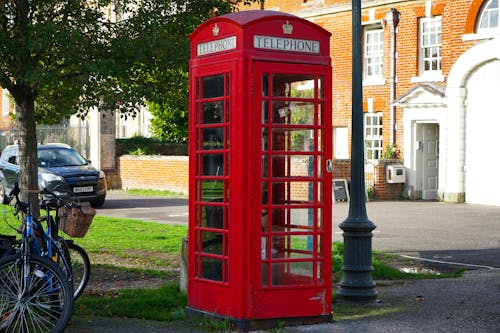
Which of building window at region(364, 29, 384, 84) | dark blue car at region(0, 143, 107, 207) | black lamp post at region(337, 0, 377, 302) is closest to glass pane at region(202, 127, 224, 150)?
black lamp post at region(337, 0, 377, 302)

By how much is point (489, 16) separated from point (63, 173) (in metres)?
12.6

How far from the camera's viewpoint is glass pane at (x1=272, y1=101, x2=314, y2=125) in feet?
26.0

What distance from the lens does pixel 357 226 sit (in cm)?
938

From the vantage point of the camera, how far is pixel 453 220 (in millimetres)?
20578

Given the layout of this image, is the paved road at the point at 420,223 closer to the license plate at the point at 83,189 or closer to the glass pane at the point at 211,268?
the license plate at the point at 83,189

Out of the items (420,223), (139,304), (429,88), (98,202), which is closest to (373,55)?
(429,88)

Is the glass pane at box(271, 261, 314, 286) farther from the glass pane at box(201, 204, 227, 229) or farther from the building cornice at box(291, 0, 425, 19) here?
the building cornice at box(291, 0, 425, 19)

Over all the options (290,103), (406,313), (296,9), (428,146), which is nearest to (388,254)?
(406,313)

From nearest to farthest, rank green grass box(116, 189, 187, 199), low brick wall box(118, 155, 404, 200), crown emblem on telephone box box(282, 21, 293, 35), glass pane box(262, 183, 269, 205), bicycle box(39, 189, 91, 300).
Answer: glass pane box(262, 183, 269, 205) < crown emblem on telephone box box(282, 21, 293, 35) < bicycle box(39, 189, 91, 300) < green grass box(116, 189, 187, 199) < low brick wall box(118, 155, 404, 200)

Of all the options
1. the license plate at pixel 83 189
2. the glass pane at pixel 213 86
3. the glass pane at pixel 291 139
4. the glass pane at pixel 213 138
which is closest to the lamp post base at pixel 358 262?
the glass pane at pixel 291 139

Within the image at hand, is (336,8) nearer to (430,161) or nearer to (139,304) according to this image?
(430,161)

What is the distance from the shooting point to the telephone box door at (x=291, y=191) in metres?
7.84

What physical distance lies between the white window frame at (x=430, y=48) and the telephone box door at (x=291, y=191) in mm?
19849

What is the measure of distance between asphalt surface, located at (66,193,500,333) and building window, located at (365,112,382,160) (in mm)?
3310
